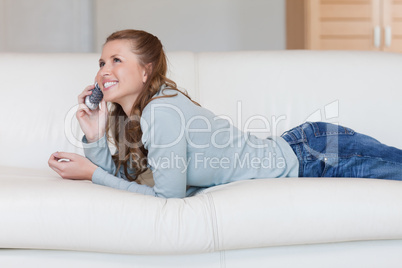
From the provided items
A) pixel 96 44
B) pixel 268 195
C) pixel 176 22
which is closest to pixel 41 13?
pixel 96 44

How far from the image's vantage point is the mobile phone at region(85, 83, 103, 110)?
1.66 meters

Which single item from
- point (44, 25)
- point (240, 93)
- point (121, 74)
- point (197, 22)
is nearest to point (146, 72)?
point (121, 74)

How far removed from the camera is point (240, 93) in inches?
79.0

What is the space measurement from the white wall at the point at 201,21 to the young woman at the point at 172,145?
2523mm

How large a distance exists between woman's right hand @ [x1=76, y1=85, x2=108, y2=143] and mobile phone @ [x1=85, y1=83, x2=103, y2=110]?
0.01 meters

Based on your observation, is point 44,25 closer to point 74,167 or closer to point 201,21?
point 201,21

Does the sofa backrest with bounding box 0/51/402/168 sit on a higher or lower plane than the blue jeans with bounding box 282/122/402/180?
higher

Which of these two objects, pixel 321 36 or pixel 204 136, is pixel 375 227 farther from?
pixel 321 36

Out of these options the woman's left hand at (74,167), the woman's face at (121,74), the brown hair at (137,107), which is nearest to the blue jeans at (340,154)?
the brown hair at (137,107)

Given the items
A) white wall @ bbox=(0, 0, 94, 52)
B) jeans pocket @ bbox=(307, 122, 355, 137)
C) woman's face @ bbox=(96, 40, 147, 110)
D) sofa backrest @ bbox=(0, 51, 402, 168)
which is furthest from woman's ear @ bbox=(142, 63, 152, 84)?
white wall @ bbox=(0, 0, 94, 52)

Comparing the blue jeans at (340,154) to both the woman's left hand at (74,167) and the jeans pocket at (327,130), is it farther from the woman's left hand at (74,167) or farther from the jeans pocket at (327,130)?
the woman's left hand at (74,167)

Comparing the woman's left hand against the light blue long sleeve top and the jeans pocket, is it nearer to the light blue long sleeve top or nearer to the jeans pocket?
the light blue long sleeve top

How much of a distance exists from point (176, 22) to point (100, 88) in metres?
2.67

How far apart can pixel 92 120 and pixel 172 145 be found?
1.26 feet
